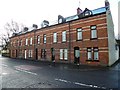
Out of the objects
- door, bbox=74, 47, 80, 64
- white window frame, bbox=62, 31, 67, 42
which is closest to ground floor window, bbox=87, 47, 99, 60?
door, bbox=74, 47, 80, 64

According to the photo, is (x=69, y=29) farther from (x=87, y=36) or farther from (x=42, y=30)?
(x=42, y=30)

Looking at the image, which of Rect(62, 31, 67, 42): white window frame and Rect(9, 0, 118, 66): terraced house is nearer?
Rect(9, 0, 118, 66): terraced house

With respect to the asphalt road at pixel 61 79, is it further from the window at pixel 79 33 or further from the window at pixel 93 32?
the window at pixel 79 33

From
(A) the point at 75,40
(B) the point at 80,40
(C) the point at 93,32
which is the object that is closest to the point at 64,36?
(A) the point at 75,40

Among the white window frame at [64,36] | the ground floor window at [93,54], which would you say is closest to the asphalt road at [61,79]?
the ground floor window at [93,54]

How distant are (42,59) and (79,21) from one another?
42.8 ft

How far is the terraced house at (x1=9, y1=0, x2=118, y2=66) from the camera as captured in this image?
22.5 metres

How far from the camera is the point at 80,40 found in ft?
84.1

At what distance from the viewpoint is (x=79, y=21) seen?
Answer: 25984 millimetres

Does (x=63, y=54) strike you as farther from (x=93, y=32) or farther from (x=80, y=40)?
(x=93, y=32)

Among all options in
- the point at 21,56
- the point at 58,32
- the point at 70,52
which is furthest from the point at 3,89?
the point at 21,56

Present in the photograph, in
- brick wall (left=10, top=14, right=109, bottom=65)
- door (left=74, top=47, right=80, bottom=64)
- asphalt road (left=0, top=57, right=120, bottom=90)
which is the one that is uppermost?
brick wall (left=10, top=14, right=109, bottom=65)

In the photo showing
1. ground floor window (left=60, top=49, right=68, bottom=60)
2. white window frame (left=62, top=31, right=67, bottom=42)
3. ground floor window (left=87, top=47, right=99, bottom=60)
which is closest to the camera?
ground floor window (left=87, top=47, right=99, bottom=60)

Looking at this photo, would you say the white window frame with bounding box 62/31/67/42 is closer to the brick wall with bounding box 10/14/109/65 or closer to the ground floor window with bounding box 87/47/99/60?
the brick wall with bounding box 10/14/109/65
